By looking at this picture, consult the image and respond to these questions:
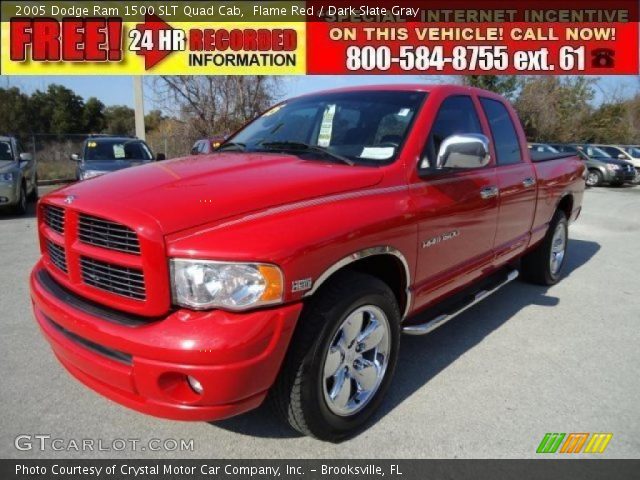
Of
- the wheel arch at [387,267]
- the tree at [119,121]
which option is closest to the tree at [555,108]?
the tree at [119,121]

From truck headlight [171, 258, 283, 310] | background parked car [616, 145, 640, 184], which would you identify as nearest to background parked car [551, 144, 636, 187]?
background parked car [616, 145, 640, 184]

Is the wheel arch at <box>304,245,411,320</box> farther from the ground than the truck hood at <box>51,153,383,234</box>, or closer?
closer

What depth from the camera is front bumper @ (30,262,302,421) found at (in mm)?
1987

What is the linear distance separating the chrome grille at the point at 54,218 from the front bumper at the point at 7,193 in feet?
24.6

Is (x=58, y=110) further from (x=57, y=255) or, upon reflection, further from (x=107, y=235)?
(x=107, y=235)

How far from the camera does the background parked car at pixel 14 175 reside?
9.05 meters

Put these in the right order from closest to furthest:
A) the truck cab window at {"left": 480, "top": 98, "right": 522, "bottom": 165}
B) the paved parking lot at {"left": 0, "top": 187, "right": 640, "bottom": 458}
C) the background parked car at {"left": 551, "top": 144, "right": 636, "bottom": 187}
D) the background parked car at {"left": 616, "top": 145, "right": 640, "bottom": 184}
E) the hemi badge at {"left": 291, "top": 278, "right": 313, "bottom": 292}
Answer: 1. the hemi badge at {"left": 291, "top": 278, "right": 313, "bottom": 292}
2. the paved parking lot at {"left": 0, "top": 187, "right": 640, "bottom": 458}
3. the truck cab window at {"left": 480, "top": 98, "right": 522, "bottom": 165}
4. the background parked car at {"left": 551, "top": 144, "right": 636, "bottom": 187}
5. the background parked car at {"left": 616, "top": 145, "right": 640, "bottom": 184}

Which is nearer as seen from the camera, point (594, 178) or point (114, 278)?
point (114, 278)

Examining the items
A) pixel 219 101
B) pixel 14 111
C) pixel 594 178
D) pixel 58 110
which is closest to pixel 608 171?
pixel 594 178

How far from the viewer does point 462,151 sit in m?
2.90

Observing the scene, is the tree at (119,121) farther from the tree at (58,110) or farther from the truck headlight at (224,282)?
the truck headlight at (224,282)

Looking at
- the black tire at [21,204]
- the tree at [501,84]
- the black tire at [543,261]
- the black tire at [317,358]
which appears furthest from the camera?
the tree at [501,84]

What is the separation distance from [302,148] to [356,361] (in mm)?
1377

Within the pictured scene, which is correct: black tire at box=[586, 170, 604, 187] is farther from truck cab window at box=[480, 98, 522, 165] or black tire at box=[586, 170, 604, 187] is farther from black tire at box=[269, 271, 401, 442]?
black tire at box=[269, 271, 401, 442]
